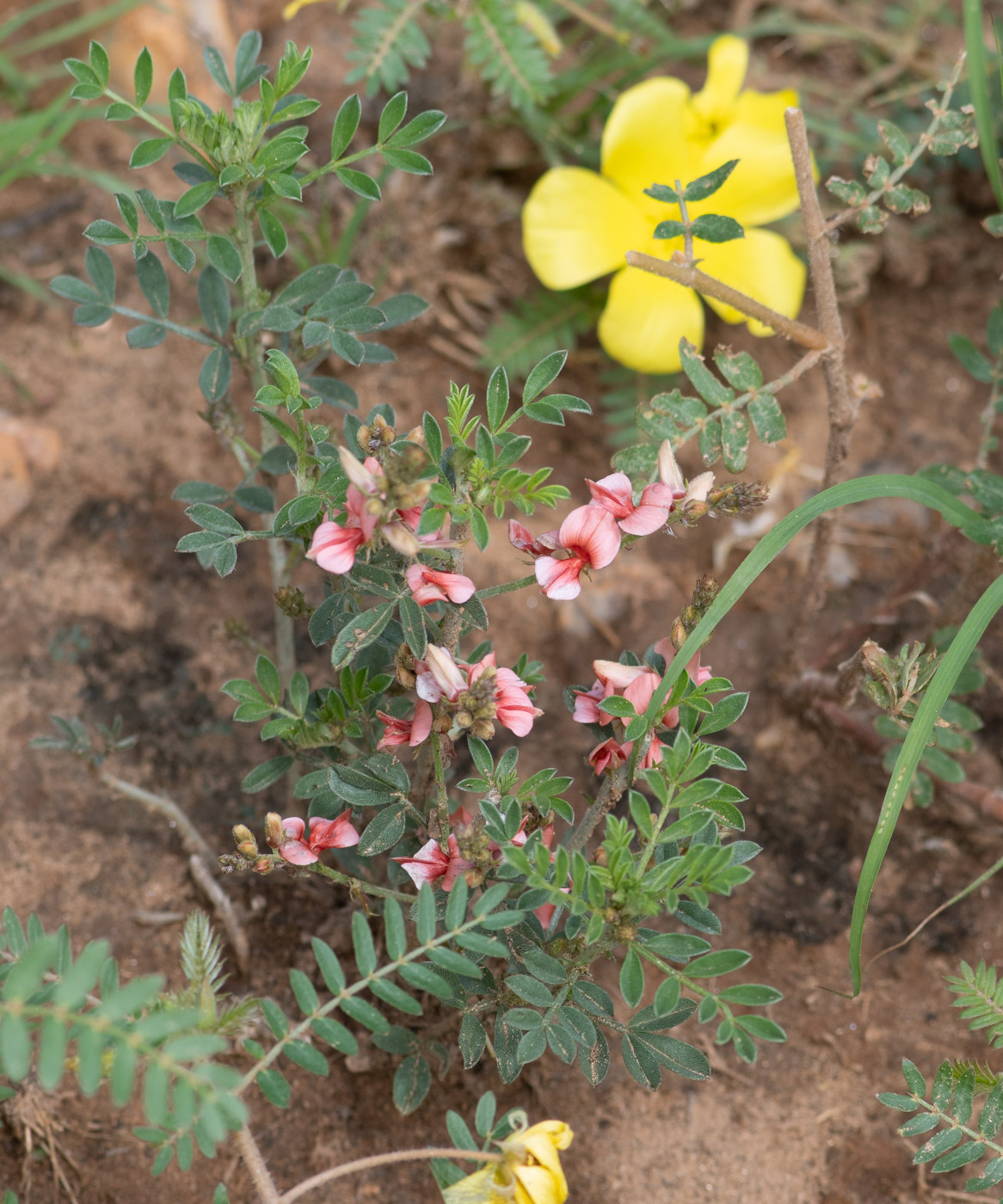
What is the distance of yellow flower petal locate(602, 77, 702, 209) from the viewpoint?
1790mm

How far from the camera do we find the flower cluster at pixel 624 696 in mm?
1116

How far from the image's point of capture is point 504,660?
1.77 metres

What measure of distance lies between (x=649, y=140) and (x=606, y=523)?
1056mm

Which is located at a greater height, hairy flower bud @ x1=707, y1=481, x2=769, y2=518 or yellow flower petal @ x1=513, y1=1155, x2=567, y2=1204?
hairy flower bud @ x1=707, y1=481, x2=769, y2=518

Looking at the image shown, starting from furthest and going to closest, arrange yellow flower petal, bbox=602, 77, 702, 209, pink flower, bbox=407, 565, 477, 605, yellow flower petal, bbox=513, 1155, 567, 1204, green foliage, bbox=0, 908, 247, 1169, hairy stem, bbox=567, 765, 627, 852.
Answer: yellow flower petal, bbox=602, 77, 702, 209 < hairy stem, bbox=567, 765, 627, 852 < pink flower, bbox=407, 565, 477, 605 < yellow flower petal, bbox=513, 1155, 567, 1204 < green foliage, bbox=0, 908, 247, 1169

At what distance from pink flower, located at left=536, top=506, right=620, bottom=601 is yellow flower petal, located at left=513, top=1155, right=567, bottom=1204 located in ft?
1.69

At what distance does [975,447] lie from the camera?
2.08 m

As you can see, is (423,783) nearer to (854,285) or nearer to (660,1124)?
(660,1124)

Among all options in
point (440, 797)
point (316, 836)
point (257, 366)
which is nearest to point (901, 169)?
point (257, 366)

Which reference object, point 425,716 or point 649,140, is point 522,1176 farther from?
point 649,140

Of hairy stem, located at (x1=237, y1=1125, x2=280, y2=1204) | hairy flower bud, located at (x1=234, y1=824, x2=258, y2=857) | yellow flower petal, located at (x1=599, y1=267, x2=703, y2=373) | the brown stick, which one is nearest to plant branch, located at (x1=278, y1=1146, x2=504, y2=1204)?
hairy stem, located at (x1=237, y1=1125, x2=280, y2=1204)

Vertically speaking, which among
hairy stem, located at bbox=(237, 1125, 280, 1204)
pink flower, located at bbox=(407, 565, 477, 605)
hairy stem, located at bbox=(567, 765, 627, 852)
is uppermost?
pink flower, located at bbox=(407, 565, 477, 605)

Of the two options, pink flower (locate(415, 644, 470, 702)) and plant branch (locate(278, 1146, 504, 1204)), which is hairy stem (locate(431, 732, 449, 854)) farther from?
plant branch (locate(278, 1146, 504, 1204))

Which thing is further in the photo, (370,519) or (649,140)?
(649,140)
